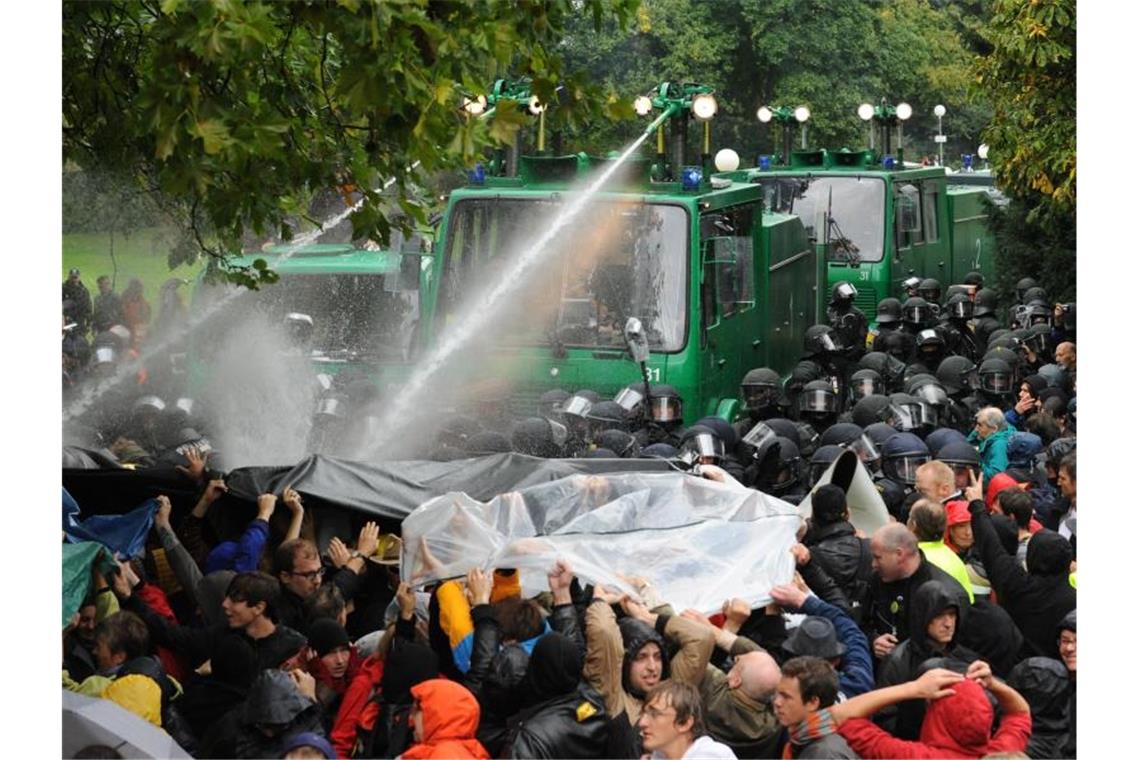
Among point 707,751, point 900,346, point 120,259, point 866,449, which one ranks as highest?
point 120,259

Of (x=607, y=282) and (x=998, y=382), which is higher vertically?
(x=607, y=282)

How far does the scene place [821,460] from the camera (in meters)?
10.8

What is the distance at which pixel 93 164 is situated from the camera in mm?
9891

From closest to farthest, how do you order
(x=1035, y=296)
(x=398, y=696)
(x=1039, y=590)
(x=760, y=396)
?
(x=398, y=696)
(x=1039, y=590)
(x=760, y=396)
(x=1035, y=296)

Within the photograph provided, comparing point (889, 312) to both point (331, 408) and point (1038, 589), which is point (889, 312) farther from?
point (1038, 589)

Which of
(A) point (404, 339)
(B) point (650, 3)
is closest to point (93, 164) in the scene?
(A) point (404, 339)

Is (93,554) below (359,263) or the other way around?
below

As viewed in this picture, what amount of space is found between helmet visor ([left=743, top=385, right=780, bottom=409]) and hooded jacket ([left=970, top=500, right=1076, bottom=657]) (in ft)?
15.6

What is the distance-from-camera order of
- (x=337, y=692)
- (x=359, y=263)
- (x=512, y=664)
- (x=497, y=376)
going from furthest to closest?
(x=359, y=263)
(x=497, y=376)
(x=337, y=692)
(x=512, y=664)

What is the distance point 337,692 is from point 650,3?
11185 millimetres

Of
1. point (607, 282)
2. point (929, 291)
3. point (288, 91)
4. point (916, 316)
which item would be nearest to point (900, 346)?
point (916, 316)

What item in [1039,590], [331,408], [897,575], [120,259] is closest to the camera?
[897,575]

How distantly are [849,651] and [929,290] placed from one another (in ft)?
39.3

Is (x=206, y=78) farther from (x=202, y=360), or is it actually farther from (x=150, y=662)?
(x=202, y=360)
